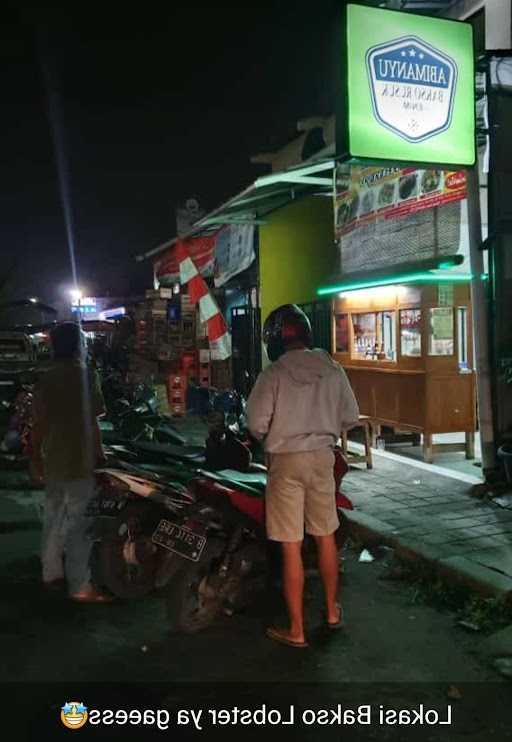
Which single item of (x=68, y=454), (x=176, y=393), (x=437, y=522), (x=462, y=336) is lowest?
(x=437, y=522)

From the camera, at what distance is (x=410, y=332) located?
9555 mm

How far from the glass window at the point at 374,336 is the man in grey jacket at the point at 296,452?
19.3 ft

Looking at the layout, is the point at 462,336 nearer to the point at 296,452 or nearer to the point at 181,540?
the point at 296,452

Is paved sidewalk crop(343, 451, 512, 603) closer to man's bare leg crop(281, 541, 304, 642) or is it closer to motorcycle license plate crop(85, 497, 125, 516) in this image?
man's bare leg crop(281, 541, 304, 642)

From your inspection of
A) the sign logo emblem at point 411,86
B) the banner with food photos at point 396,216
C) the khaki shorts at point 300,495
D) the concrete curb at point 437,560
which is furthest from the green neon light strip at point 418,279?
the khaki shorts at point 300,495

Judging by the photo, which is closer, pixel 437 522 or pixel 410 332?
pixel 437 522

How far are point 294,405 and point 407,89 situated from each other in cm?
470

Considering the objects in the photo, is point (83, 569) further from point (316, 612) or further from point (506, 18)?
point (506, 18)

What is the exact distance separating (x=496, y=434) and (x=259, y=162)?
10704 mm

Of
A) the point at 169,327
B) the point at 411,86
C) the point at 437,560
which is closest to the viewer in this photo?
the point at 437,560

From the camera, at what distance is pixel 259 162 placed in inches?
650

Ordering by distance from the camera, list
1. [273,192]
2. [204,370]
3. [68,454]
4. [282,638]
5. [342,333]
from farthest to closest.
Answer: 1. [204,370]
2. [273,192]
3. [342,333]
4. [68,454]
5. [282,638]

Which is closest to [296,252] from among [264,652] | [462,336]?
[462,336]

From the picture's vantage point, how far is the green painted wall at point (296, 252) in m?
14.2
